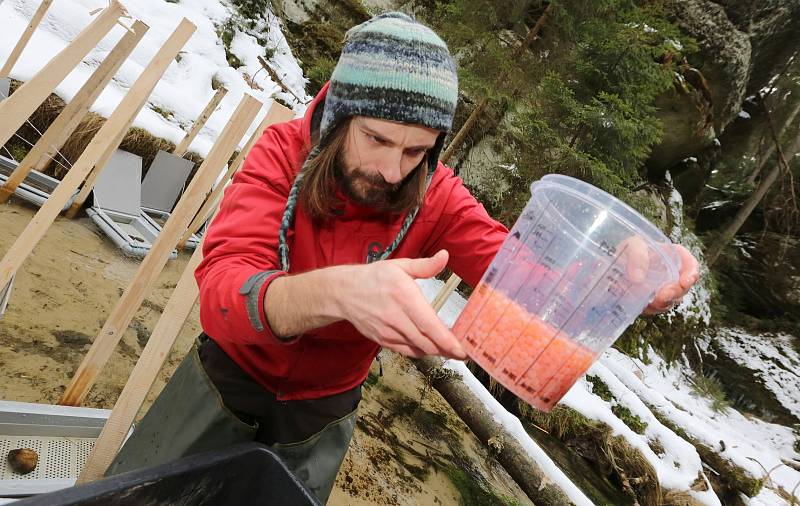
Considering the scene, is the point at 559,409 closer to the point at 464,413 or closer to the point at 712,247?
the point at 464,413

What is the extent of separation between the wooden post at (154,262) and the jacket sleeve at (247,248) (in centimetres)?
88

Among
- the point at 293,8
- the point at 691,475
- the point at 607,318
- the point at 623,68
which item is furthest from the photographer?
the point at 293,8

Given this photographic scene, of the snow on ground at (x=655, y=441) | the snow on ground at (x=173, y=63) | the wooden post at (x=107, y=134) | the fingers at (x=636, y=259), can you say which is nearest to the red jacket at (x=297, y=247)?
the fingers at (x=636, y=259)

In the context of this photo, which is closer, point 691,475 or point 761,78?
point 691,475

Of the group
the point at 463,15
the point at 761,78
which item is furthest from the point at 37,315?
the point at 761,78

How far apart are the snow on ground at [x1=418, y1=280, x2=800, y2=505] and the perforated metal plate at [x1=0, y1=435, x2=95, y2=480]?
1.74m

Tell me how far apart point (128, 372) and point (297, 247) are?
7.40 feet

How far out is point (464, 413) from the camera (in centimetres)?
378

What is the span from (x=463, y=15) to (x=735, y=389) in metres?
10.5

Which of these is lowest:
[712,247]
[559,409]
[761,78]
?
[559,409]

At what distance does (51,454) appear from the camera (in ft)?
6.11

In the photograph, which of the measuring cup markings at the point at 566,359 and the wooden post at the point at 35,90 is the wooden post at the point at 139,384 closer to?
the wooden post at the point at 35,90

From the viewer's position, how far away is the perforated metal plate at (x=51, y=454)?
5.50 ft

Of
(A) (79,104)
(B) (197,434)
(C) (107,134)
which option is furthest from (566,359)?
(A) (79,104)
